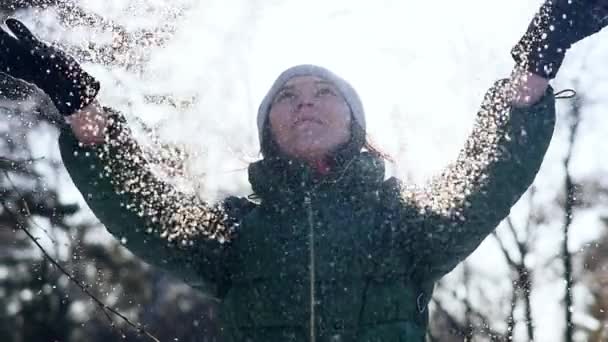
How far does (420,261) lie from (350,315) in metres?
0.30

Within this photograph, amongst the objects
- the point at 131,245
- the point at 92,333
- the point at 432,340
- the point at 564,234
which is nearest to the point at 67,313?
the point at 92,333

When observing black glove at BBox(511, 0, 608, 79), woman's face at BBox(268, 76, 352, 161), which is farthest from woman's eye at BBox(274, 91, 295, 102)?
black glove at BBox(511, 0, 608, 79)

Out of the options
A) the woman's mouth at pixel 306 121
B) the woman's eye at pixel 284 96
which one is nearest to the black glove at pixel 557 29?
the woman's mouth at pixel 306 121

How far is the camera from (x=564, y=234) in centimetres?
1014

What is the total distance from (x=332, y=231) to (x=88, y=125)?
85cm

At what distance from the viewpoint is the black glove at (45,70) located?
1.89 m

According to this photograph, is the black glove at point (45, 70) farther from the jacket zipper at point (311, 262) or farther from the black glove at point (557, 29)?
the black glove at point (557, 29)

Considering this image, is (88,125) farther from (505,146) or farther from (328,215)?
(505,146)

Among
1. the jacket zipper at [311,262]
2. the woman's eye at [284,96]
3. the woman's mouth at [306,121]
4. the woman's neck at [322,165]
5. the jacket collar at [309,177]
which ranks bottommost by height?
the jacket zipper at [311,262]

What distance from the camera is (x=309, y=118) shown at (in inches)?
83.7

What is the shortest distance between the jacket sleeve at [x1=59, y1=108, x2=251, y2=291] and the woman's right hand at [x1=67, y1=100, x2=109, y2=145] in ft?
0.06

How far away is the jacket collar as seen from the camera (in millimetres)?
2031

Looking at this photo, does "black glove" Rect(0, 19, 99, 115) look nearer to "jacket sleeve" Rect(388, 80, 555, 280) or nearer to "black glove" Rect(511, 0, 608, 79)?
"jacket sleeve" Rect(388, 80, 555, 280)

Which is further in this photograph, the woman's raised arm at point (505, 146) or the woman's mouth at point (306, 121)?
the woman's mouth at point (306, 121)
